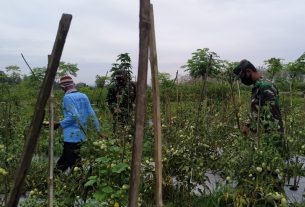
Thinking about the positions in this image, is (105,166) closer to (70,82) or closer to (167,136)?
(167,136)

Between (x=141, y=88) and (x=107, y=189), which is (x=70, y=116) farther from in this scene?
(x=141, y=88)

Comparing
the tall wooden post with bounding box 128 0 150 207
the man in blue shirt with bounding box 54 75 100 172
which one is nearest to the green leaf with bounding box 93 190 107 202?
the tall wooden post with bounding box 128 0 150 207

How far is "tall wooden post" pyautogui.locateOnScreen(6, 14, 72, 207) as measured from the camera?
5.46 feet

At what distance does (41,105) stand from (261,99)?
229 cm

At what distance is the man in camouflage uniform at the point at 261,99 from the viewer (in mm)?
3285

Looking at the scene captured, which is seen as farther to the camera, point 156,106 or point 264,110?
point 264,110

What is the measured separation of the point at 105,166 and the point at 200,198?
116 centimetres

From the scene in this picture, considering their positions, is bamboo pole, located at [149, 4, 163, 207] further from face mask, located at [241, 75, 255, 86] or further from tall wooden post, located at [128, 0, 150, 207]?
face mask, located at [241, 75, 255, 86]

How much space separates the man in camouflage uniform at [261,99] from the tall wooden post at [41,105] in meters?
1.97

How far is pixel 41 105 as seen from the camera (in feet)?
5.59

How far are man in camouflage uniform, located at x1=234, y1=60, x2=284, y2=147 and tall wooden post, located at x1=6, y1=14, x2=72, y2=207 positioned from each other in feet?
6.48

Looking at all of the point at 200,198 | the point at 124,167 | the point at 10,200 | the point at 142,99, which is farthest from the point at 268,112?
the point at 10,200

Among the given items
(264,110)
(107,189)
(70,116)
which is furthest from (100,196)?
(70,116)

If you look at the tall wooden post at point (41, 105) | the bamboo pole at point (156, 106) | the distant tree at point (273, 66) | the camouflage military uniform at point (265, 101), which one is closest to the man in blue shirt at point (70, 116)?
the camouflage military uniform at point (265, 101)
